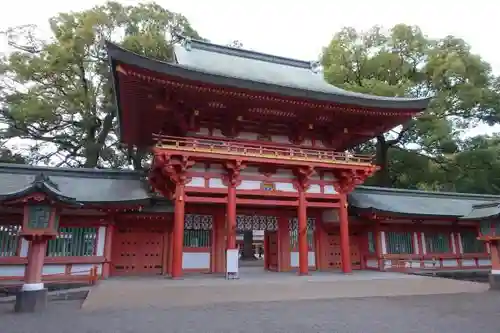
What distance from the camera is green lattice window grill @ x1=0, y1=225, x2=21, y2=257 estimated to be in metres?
11.6

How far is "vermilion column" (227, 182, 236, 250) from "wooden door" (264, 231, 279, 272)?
350 cm

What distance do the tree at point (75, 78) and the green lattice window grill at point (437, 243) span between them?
64.4 ft

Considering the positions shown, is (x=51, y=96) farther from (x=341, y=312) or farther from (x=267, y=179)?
(x=341, y=312)

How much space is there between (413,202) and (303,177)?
7.75m

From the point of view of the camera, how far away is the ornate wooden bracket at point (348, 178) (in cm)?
1356

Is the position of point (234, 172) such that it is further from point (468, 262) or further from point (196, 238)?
point (468, 262)

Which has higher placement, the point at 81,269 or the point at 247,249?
the point at 247,249

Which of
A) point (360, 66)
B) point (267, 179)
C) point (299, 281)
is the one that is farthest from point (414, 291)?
point (360, 66)

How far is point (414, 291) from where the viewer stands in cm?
1032

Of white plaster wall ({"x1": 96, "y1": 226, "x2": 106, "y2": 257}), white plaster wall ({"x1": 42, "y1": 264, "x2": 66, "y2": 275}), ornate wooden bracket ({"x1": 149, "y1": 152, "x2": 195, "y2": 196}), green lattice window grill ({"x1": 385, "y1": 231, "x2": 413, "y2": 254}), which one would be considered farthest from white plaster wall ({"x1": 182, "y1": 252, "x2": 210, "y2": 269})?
green lattice window grill ({"x1": 385, "y1": 231, "x2": 413, "y2": 254})

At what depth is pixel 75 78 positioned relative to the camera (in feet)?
83.7

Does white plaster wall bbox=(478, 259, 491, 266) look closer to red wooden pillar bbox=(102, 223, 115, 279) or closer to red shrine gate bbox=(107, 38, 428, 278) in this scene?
red shrine gate bbox=(107, 38, 428, 278)

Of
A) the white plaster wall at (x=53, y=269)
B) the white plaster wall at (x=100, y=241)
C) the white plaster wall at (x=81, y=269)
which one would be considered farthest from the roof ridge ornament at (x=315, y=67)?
the white plaster wall at (x=53, y=269)

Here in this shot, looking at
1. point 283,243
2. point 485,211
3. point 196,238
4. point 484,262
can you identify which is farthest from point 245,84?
point 484,262
